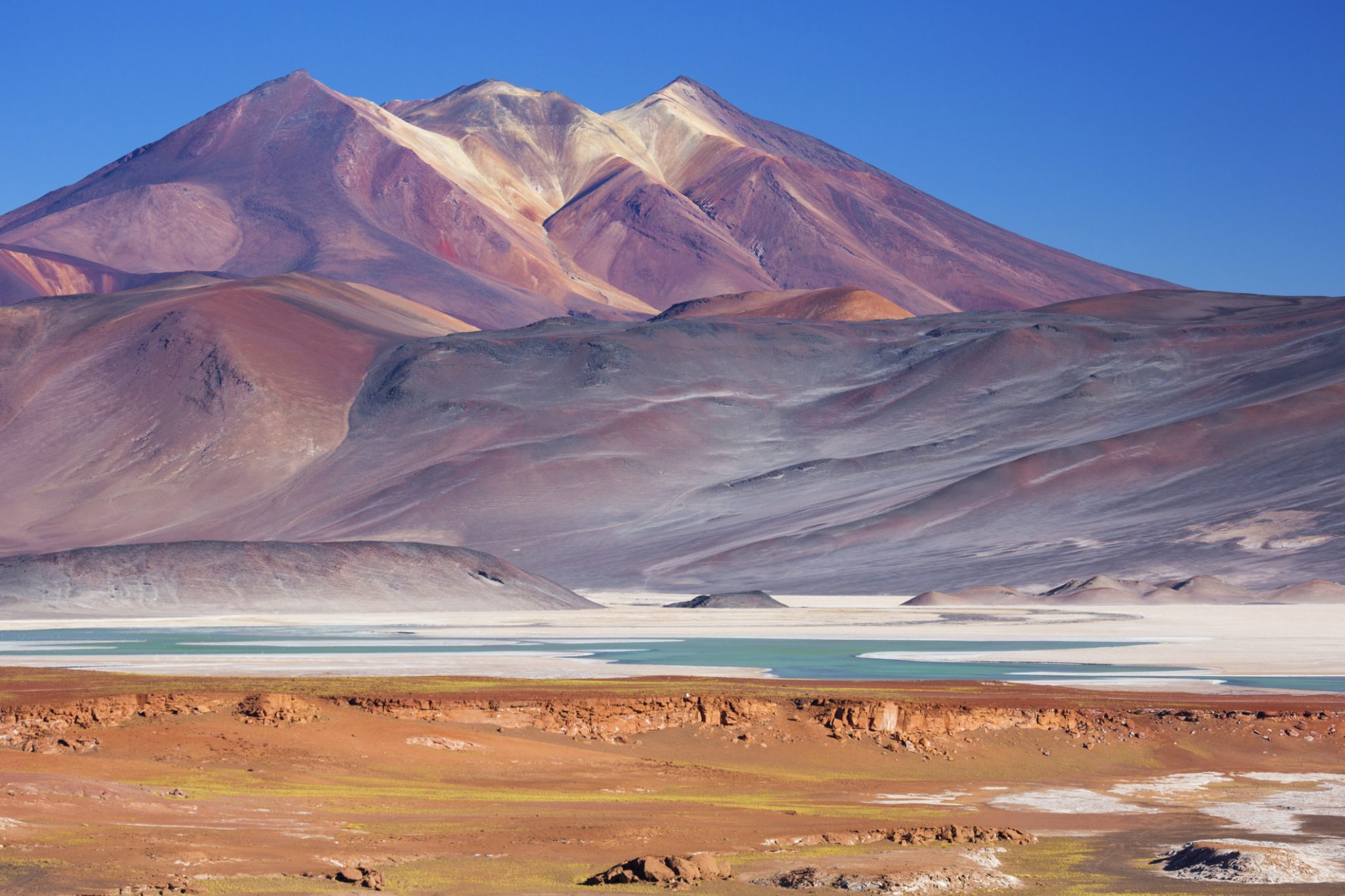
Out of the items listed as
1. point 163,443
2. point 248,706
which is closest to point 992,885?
point 248,706

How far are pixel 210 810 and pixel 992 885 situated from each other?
7155 mm

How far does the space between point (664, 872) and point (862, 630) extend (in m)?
45.4

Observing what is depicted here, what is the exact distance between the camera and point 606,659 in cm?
4066

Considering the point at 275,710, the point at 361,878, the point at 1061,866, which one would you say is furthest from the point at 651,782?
the point at 361,878

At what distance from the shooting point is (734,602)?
76.8 meters

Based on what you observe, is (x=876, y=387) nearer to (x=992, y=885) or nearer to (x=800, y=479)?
(x=800, y=479)

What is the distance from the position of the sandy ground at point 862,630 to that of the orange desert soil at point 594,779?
6478 millimetres

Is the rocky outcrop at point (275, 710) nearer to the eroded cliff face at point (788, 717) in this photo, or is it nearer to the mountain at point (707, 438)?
the eroded cliff face at point (788, 717)

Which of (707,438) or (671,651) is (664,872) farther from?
(707,438)

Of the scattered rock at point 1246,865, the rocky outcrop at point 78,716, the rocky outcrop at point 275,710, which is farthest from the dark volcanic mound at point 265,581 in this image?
the scattered rock at point 1246,865

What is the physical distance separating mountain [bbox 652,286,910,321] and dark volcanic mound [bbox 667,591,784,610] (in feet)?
290

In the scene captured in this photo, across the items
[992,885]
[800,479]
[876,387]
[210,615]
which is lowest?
Result: [992,885]

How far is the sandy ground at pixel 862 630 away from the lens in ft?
120

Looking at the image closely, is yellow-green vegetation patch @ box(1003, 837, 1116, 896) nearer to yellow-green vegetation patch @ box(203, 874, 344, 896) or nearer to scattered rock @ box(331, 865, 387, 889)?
scattered rock @ box(331, 865, 387, 889)
